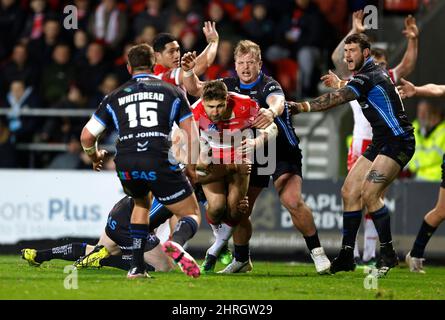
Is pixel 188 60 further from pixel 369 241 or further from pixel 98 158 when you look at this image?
pixel 369 241

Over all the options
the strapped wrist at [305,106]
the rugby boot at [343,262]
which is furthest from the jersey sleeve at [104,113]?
the rugby boot at [343,262]

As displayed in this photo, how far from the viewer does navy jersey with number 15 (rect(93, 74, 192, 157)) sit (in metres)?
9.98

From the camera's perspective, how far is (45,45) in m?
18.7

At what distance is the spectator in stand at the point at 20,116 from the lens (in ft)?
58.9

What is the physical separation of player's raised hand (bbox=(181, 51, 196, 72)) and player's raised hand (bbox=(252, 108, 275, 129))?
0.97m

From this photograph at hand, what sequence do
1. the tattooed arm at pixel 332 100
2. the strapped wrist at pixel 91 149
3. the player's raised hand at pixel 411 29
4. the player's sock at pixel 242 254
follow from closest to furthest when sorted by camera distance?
1. the strapped wrist at pixel 91 149
2. the tattooed arm at pixel 332 100
3. the player's sock at pixel 242 254
4. the player's raised hand at pixel 411 29

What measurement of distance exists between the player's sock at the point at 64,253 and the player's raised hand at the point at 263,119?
2242 mm

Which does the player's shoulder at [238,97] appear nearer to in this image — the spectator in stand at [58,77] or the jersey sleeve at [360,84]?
the jersey sleeve at [360,84]

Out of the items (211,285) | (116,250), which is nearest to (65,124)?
(116,250)

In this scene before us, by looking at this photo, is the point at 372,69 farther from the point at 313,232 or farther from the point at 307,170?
the point at 307,170

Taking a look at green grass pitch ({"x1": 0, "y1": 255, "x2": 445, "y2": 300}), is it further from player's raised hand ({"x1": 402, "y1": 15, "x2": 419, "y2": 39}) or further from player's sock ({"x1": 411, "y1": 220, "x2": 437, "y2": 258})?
player's raised hand ({"x1": 402, "y1": 15, "x2": 419, "y2": 39})

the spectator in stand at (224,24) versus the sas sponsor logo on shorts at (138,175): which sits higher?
the spectator in stand at (224,24)

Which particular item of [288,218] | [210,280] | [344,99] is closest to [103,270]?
[210,280]

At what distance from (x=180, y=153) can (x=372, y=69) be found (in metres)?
2.63
